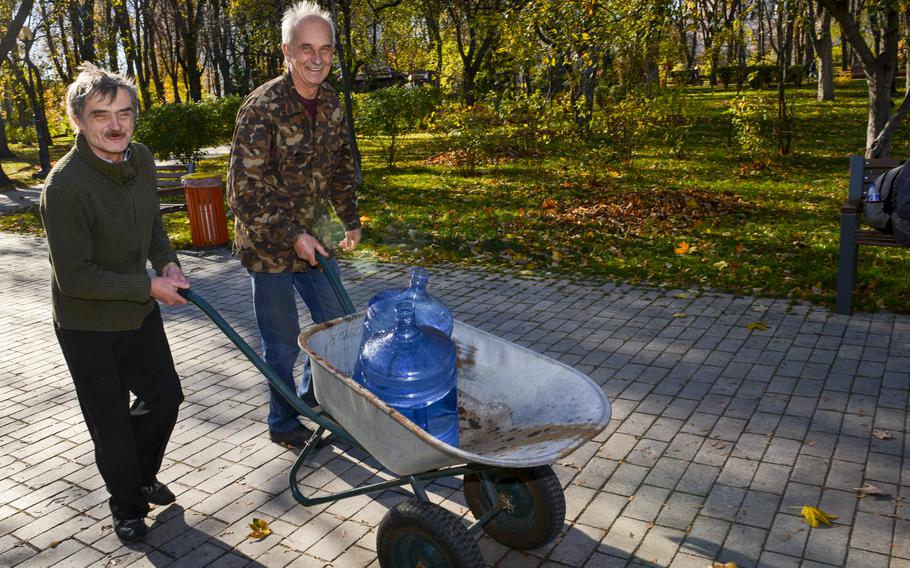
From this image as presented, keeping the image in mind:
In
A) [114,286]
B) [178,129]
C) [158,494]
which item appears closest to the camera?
[114,286]

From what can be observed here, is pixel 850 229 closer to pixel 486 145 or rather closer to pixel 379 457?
pixel 379 457

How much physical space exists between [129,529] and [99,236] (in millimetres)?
1367

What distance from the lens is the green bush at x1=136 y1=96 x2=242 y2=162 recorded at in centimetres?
1778

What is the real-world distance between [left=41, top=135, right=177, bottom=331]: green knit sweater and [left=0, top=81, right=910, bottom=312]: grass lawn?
5352mm

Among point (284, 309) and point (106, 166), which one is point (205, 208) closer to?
point (284, 309)

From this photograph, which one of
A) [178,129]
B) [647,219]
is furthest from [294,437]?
[178,129]

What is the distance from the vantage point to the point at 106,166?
124 inches

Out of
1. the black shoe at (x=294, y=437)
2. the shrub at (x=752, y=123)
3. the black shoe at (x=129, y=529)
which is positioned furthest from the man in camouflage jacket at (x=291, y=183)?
the shrub at (x=752, y=123)

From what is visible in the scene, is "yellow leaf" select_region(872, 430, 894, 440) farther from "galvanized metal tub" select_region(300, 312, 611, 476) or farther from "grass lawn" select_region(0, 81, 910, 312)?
"grass lawn" select_region(0, 81, 910, 312)

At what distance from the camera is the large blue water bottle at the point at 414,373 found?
2.90 m

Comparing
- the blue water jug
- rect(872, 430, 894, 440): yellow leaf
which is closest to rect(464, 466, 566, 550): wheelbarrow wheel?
the blue water jug

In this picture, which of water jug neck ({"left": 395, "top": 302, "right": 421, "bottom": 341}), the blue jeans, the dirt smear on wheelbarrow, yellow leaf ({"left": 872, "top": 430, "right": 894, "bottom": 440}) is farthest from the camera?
yellow leaf ({"left": 872, "top": 430, "right": 894, "bottom": 440})

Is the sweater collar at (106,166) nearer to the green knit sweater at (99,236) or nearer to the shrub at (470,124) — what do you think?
the green knit sweater at (99,236)

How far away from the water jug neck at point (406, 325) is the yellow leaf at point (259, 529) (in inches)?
53.5
